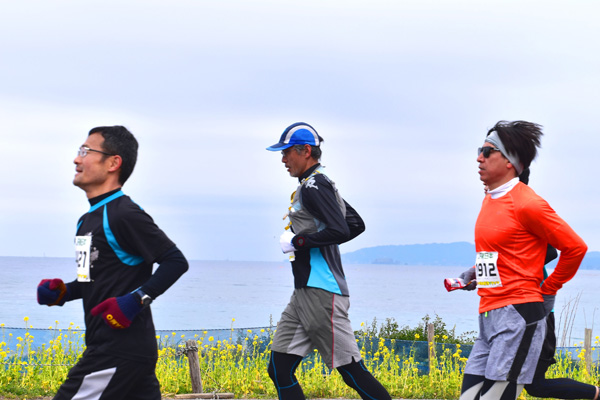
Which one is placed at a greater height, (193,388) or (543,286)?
(543,286)

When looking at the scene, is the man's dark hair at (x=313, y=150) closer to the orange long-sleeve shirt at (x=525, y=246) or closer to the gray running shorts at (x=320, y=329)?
the gray running shorts at (x=320, y=329)

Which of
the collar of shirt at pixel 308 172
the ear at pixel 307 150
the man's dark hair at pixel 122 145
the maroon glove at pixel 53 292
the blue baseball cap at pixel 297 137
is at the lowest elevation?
the maroon glove at pixel 53 292

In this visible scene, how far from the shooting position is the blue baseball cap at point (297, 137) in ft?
19.0

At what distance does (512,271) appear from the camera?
16.2ft

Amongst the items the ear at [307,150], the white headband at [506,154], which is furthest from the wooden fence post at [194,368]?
the white headband at [506,154]

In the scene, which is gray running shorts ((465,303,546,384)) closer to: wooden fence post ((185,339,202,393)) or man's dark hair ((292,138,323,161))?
man's dark hair ((292,138,323,161))

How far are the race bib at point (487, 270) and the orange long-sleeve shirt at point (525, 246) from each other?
0.02m

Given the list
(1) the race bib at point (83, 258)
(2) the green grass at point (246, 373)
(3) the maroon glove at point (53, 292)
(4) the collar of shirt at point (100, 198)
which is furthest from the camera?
(2) the green grass at point (246, 373)

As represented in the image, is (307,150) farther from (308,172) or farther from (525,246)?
(525,246)

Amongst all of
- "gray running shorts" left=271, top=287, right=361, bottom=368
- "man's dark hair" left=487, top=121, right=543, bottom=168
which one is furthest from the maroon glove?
"man's dark hair" left=487, top=121, right=543, bottom=168

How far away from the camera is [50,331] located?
1052 centimetres

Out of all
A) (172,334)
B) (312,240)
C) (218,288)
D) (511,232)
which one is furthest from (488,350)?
(218,288)

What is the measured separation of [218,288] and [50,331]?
378 feet

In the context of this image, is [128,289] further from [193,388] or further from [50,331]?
[50,331]
